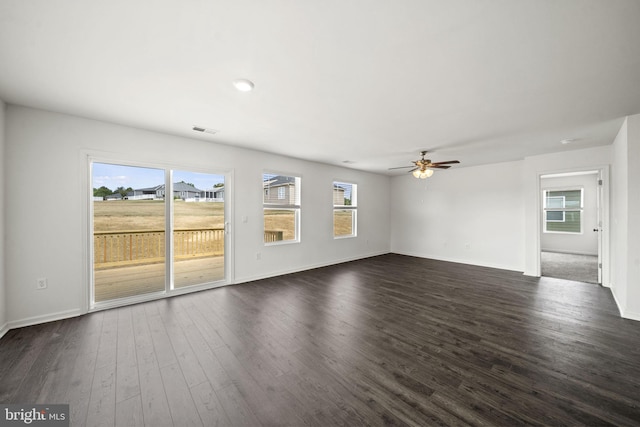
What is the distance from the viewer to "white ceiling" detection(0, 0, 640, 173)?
142 centimetres

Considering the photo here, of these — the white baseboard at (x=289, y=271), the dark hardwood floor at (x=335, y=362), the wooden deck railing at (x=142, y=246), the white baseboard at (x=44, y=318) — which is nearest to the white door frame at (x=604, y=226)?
the dark hardwood floor at (x=335, y=362)

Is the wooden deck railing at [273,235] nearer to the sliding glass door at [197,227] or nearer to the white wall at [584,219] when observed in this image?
the sliding glass door at [197,227]

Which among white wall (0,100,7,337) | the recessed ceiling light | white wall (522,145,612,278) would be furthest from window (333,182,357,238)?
white wall (0,100,7,337)

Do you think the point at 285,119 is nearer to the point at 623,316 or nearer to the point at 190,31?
the point at 190,31

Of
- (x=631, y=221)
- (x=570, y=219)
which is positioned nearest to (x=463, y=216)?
(x=631, y=221)

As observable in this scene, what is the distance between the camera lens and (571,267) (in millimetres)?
5480

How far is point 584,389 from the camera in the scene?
175 centimetres

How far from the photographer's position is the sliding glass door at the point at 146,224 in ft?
11.1

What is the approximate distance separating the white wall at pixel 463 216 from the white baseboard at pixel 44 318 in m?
7.23

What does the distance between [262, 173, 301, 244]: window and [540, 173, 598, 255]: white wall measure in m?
6.84

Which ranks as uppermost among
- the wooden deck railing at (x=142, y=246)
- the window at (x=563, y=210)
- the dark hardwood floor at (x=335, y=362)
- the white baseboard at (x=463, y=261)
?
the window at (x=563, y=210)

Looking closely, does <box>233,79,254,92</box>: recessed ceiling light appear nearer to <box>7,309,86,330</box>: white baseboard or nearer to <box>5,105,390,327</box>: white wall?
<box>5,105,390,327</box>: white wall


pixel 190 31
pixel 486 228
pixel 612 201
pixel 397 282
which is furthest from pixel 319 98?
pixel 486 228

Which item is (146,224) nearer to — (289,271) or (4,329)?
(4,329)
